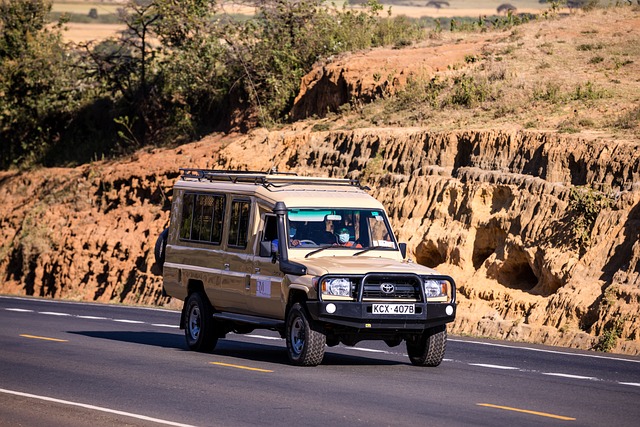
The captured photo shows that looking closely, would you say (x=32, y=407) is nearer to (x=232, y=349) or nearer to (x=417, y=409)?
(x=417, y=409)

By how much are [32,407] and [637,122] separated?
1822 centimetres

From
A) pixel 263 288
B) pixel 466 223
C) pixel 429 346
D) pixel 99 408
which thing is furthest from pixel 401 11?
pixel 99 408

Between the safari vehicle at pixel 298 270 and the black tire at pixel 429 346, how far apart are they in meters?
0.01

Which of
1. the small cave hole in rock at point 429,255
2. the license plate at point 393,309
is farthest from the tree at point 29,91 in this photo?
the license plate at point 393,309

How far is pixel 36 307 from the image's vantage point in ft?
95.6

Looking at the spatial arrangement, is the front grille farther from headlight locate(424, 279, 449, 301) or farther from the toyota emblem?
headlight locate(424, 279, 449, 301)

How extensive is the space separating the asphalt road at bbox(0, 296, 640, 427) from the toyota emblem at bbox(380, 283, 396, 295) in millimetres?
1064

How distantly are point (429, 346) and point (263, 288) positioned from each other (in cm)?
245

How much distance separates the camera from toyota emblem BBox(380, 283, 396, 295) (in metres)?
15.3

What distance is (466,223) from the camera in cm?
2755

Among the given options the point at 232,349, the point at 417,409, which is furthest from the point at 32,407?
the point at 232,349

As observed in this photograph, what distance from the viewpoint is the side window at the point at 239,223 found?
57.1 feet

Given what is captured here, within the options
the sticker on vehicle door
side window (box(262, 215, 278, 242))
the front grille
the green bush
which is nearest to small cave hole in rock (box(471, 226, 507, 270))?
the green bush

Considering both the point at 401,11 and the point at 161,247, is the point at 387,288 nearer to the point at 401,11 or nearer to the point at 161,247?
the point at 161,247
